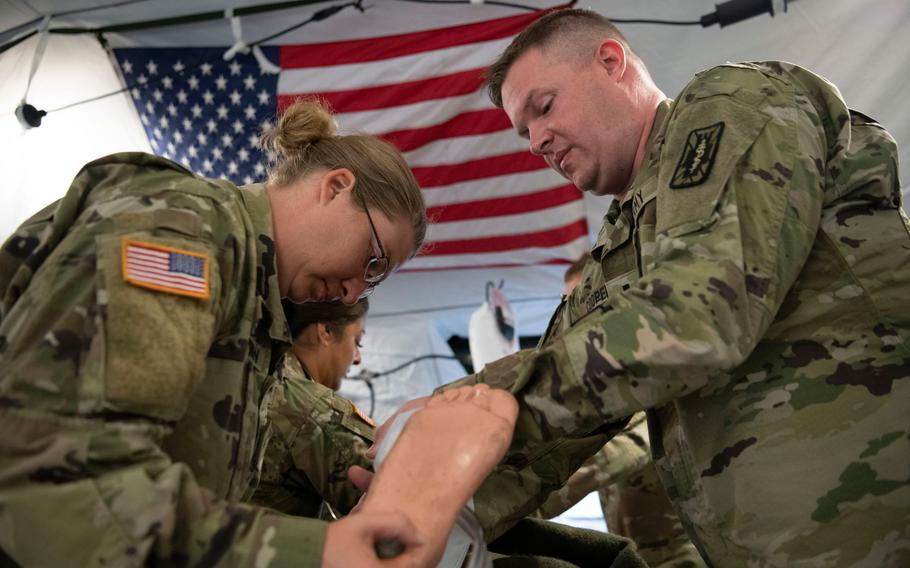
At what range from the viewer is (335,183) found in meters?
1.35

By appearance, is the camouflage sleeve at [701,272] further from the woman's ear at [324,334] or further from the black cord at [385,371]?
the black cord at [385,371]

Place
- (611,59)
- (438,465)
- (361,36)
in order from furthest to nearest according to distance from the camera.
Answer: (361,36), (611,59), (438,465)

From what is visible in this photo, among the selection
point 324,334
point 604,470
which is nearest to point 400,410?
point 324,334

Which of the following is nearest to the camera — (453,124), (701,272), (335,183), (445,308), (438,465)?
(438,465)

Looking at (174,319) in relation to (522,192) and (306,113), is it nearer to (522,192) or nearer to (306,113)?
(306,113)

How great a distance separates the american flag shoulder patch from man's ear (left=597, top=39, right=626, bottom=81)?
1.15m

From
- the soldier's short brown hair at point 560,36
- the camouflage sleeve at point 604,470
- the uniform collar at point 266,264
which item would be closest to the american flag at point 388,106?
the soldier's short brown hair at point 560,36

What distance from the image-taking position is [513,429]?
1.04 m

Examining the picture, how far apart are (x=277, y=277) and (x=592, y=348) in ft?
1.73

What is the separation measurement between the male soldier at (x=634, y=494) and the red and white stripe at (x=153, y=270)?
1.81 m

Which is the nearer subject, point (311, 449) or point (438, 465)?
point (438, 465)

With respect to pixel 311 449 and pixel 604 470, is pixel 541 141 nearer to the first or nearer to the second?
pixel 311 449

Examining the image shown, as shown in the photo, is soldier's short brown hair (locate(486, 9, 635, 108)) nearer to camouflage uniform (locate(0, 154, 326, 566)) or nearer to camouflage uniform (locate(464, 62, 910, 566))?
camouflage uniform (locate(464, 62, 910, 566))

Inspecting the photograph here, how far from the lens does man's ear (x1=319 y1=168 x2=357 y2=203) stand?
1.33 meters
